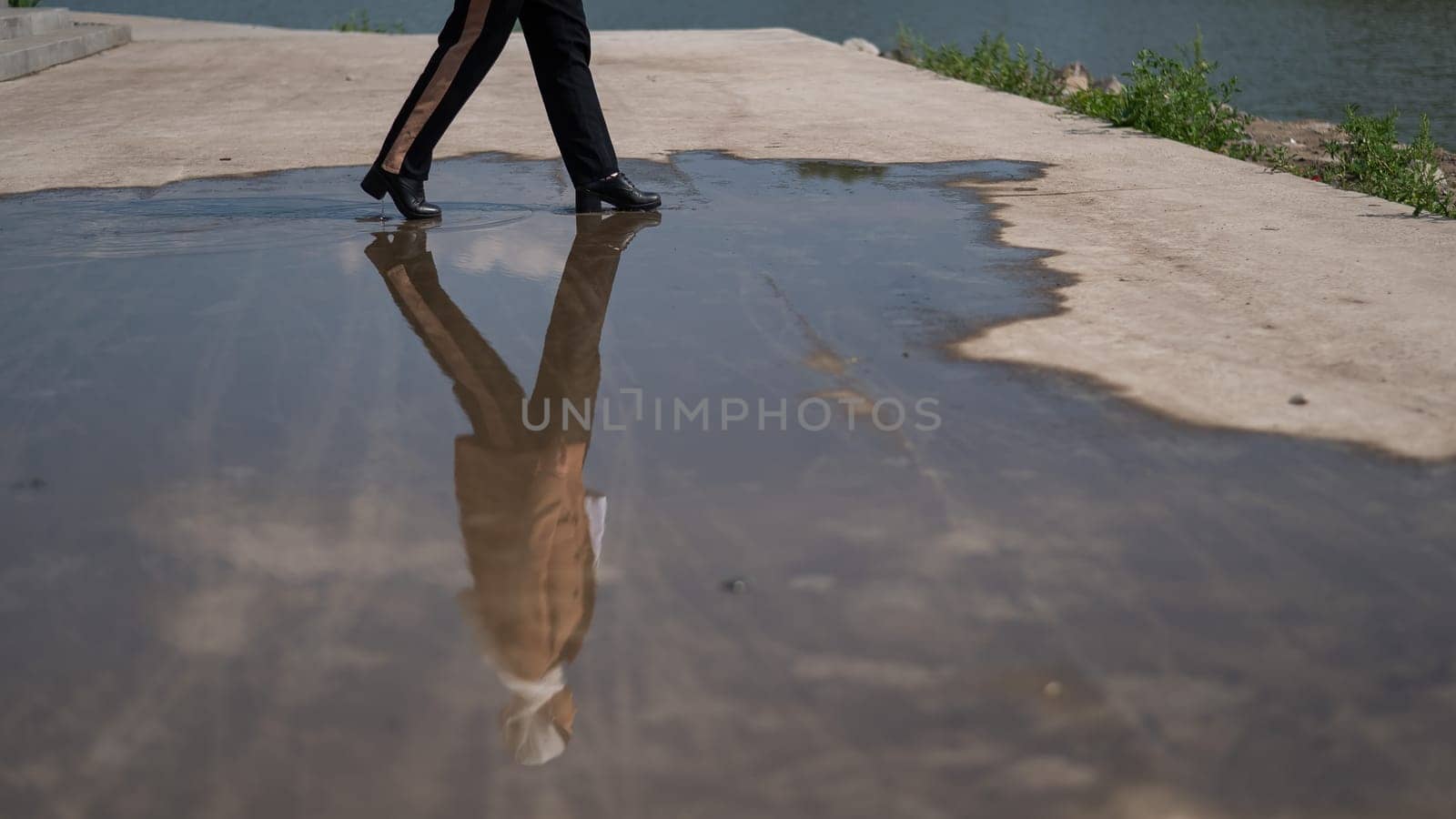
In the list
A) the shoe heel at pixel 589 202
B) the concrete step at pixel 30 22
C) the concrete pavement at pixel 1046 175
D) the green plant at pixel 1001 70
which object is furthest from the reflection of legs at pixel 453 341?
the concrete step at pixel 30 22

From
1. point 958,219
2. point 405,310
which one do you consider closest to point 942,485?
point 405,310

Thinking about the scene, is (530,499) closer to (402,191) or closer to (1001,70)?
(402,191)

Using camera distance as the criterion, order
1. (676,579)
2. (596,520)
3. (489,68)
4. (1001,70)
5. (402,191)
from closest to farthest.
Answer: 1. (676,579)
2. (596,520)
3. (489,68)
4. (402,191)
5. (1001,70)

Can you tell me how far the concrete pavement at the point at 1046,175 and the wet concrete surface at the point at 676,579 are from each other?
279 mm

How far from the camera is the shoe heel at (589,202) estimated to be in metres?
4.55

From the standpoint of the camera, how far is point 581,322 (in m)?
3.26

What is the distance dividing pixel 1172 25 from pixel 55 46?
17803mm

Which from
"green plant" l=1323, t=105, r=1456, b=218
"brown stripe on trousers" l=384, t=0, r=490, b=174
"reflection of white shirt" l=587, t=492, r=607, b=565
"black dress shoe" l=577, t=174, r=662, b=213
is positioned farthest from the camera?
"green plant" l=1323, t=105, r=1456, b=218

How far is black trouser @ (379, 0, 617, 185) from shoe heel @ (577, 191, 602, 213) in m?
0.05

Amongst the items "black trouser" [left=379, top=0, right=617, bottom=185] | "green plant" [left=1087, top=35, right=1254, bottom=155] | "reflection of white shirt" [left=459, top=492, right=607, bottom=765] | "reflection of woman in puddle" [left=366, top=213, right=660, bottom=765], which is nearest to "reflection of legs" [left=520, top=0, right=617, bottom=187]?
"black trouser" [left=379, top=0, right=617, bottom=185]

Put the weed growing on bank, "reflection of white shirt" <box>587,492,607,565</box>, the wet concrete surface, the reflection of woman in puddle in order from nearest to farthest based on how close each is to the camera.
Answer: the wet concrete surface
the reflection of woman in puddle
"reflection of white shirt" <box>587,492,607,565</box>
the weed growing on bank

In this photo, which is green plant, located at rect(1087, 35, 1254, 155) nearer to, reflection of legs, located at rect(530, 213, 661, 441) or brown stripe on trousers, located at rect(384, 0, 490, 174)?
reflection of legs, located at rect(530, 213, 661, 441)

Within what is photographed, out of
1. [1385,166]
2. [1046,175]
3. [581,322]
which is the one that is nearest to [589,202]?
[581,322]

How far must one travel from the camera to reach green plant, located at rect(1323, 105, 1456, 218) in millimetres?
5676
